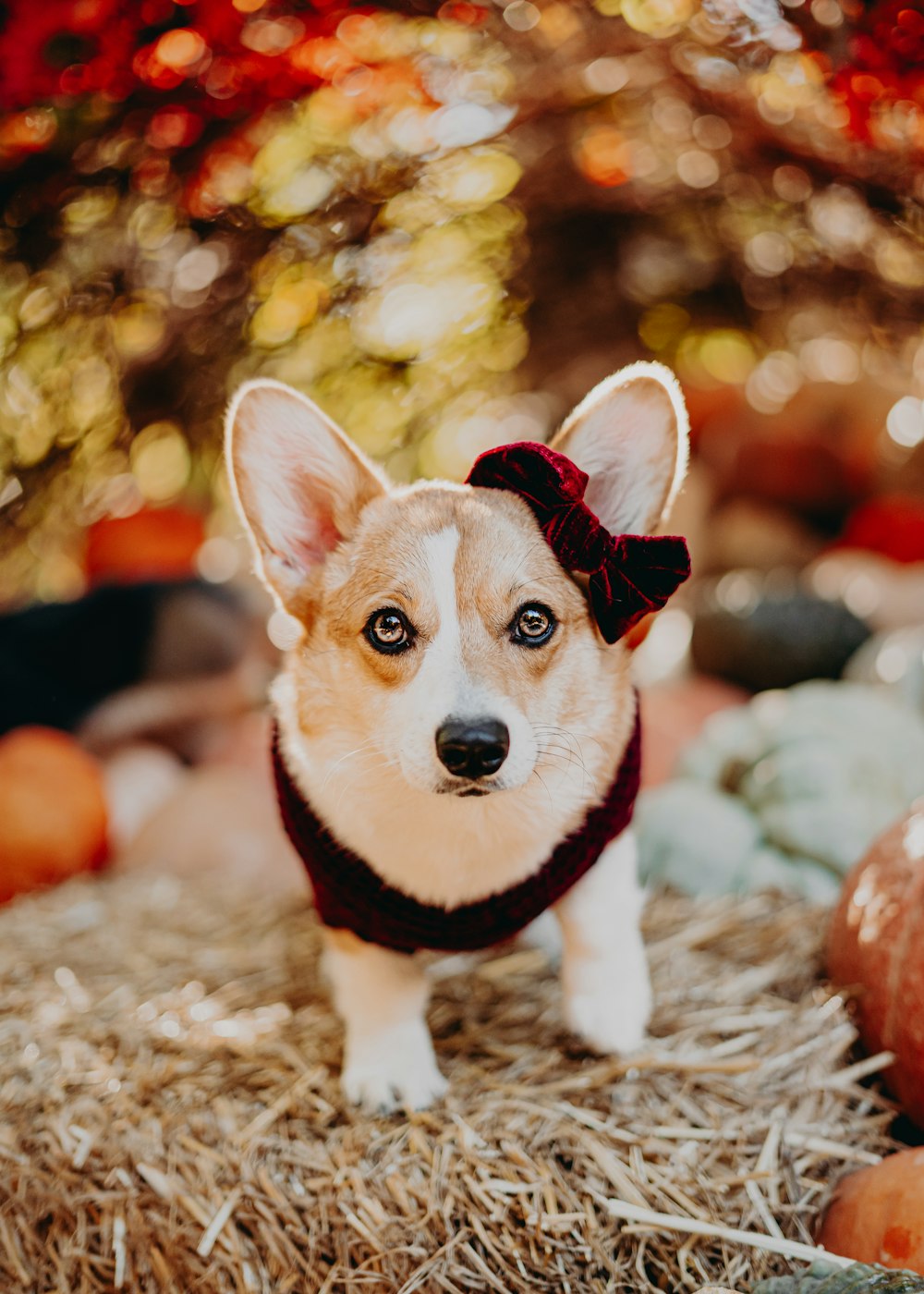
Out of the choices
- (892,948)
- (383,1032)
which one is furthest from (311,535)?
(892,948)

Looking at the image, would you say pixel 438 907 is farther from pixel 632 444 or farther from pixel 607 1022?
pixel 632 444

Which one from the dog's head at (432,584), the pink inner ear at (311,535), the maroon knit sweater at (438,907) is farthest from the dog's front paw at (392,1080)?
the pink inner ear at (311,535)

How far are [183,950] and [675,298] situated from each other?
406cm

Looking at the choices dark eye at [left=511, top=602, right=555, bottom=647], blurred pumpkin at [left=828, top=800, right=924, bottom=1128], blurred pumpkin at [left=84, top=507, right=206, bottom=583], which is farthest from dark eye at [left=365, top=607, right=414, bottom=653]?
blurred pumpkin at [left=84, top=507, right=206, bottom=583]

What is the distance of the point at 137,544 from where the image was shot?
4953mm

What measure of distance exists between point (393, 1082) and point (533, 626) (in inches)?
36.3

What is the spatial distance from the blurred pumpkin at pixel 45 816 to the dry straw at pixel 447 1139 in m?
0.74

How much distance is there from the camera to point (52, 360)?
3.75m

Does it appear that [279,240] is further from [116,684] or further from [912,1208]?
[912,1208]

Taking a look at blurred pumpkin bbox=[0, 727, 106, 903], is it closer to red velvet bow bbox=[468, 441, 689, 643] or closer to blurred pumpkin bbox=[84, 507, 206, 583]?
blurred pumpkin bbox=[84, 507, 206, 583]

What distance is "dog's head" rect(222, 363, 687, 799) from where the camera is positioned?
5.49 feet

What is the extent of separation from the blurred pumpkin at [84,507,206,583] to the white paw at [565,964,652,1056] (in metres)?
3.42

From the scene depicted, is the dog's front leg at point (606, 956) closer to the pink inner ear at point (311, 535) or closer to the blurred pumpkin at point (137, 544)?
the pink inner ear at point (311, 535)

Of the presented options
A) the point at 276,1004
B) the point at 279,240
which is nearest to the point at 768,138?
the point at 279,240
